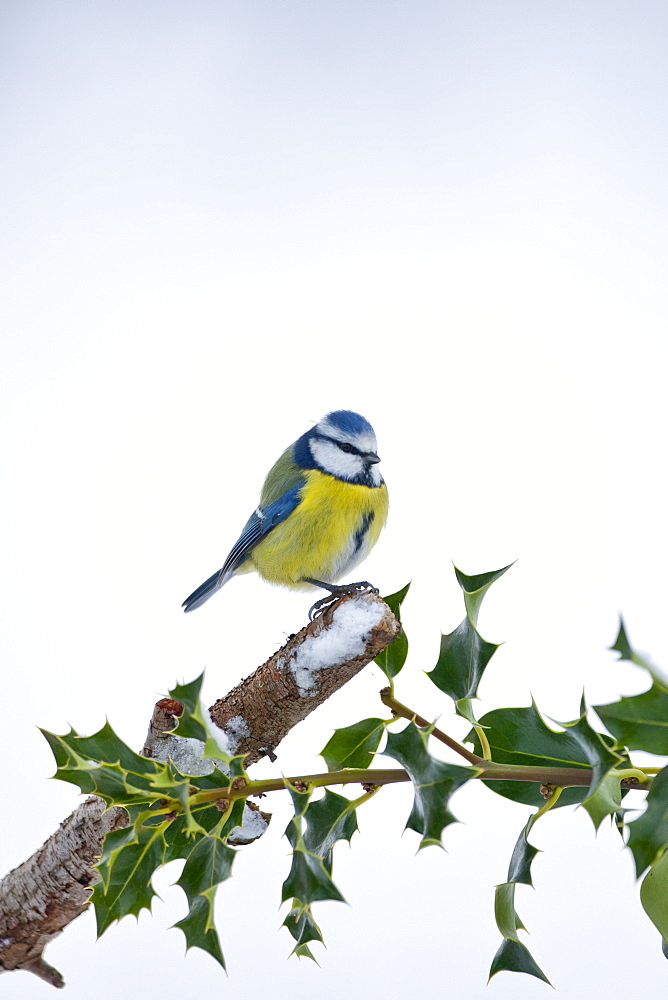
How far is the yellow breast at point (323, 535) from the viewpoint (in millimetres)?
1231

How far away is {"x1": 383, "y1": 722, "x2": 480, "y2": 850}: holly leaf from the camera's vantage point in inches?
23.8

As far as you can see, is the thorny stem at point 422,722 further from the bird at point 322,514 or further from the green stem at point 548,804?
the bird at point 322,514

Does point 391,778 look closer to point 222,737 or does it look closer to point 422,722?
point 422,722

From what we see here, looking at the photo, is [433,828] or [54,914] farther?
[54,914]

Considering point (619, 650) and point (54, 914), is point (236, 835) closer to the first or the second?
point (54, 914)

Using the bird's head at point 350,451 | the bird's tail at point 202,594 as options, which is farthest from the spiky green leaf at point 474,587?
the bird's tail at point 202,594

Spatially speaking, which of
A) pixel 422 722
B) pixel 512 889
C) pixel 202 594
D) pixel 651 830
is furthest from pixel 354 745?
pixel 202 594

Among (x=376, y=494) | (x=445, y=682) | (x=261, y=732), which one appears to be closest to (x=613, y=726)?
(x=445, y=682)

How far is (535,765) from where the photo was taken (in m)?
0.67

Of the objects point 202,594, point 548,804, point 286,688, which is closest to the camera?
point 548,804

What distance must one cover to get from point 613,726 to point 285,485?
0.81 metres

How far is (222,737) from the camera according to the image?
80 centimetres

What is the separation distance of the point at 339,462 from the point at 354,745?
613mm

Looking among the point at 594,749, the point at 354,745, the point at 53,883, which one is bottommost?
the point at 594,749
